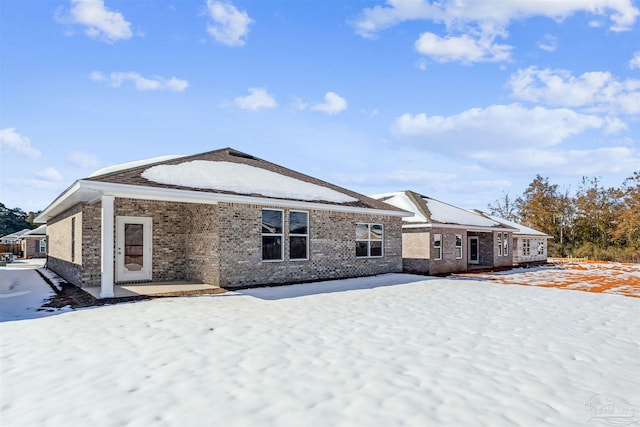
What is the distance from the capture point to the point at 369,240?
15742 millimetres

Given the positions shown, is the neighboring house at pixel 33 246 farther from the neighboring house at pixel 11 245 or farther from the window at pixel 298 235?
the window at pixel 298 235

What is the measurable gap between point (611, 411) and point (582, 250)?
39383 millimetres

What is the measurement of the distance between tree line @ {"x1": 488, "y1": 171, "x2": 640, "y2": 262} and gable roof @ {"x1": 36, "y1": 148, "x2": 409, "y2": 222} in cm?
3101

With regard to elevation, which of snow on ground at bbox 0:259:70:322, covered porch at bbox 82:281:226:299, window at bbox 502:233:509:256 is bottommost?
snow on ground at bbox 0:259:70:322

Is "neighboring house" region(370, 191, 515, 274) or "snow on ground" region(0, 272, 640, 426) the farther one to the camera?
"neighboring house" region(370, 191, 515, 274)

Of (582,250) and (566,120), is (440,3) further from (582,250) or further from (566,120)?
(582,250)

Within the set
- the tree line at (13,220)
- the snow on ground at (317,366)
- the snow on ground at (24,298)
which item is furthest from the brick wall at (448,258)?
the tree line at (13,220)

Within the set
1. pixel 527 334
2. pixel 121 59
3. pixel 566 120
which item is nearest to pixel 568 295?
pixel 527 334

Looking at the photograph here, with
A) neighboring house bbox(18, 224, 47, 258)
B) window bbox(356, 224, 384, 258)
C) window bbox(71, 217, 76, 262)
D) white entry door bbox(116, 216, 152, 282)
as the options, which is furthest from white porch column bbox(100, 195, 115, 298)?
neighboring house bbox(18, 224, 47, 258)

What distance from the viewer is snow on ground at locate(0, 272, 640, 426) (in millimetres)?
3574

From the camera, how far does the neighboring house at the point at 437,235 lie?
61.0ft

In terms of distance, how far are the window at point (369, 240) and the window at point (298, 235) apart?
8.77 ft

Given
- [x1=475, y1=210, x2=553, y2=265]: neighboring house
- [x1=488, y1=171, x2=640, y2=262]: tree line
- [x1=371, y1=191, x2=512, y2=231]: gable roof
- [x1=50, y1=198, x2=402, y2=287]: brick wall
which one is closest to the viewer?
[x1=50, y1=198, x2=402, y2=287]: brick wall

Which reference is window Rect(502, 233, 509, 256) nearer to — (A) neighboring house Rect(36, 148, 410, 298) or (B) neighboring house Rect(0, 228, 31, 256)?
(A) neighboring house Rect(36, 148, 410, 298)
